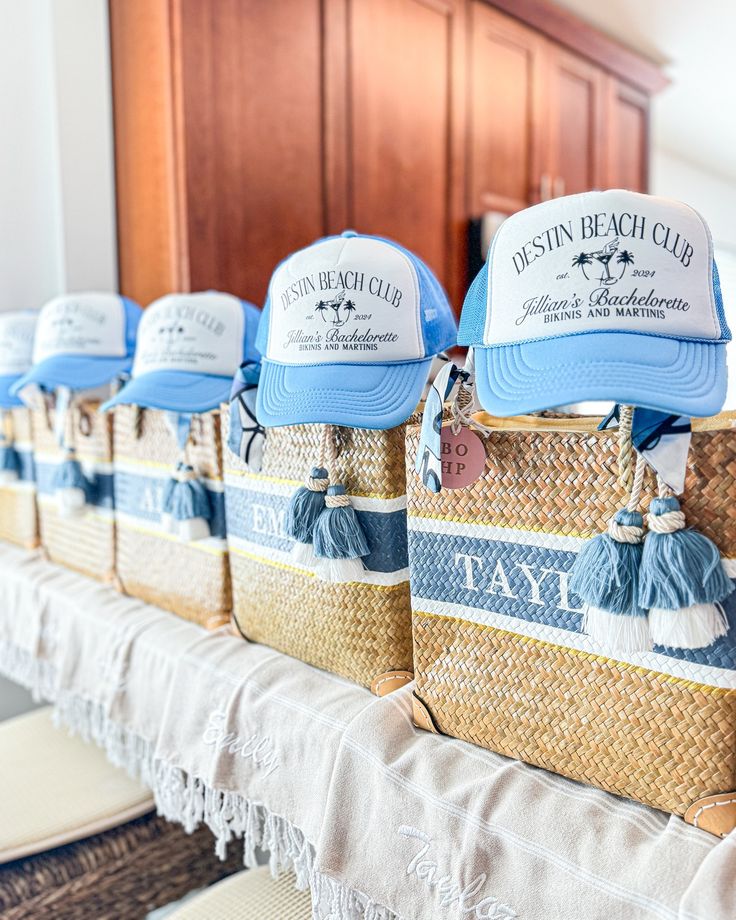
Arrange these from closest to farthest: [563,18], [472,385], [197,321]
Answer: [472,385] < [197,321] < [563,18]

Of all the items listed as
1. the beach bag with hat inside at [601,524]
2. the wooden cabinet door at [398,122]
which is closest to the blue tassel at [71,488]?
the beach bag with hat inside at [601,524]

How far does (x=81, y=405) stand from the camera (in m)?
1.16

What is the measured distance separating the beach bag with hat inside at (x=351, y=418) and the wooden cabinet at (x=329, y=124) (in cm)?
95

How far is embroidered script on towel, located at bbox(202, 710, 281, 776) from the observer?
74 centimetres

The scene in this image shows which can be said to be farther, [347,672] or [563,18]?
[563,18]

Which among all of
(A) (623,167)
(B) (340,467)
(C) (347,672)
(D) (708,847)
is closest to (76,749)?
(C) (347,672)

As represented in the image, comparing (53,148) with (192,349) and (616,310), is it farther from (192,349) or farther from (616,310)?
(616,310)

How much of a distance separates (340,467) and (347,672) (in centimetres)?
21

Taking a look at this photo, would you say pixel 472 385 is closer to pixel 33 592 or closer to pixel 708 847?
pixel 708 847

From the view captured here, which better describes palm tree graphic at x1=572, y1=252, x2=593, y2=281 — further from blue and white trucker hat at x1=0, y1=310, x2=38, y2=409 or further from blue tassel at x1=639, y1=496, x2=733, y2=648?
blue and white trucker hat at x1=0, y1=310, x2=38, y2=409

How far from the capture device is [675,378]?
0.49m

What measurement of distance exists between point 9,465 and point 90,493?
12.7 inches

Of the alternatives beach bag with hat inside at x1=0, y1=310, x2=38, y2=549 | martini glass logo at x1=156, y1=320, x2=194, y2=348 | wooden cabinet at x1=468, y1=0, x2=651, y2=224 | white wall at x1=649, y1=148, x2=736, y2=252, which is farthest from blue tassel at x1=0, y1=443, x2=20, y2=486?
white wall at x1=649, y1=148, x2=736, y2=252

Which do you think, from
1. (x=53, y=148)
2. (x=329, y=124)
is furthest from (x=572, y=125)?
(x=53, y=148)
